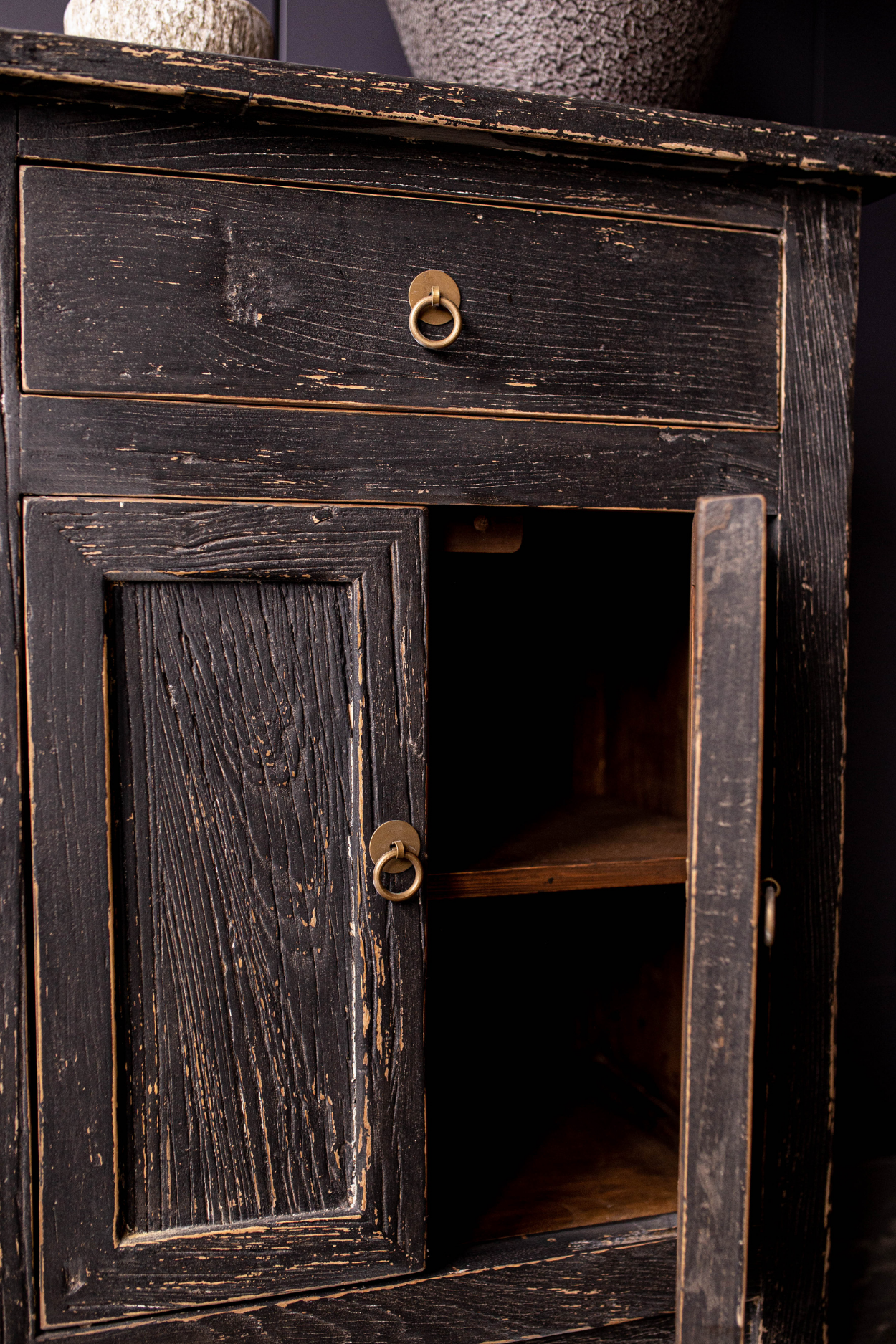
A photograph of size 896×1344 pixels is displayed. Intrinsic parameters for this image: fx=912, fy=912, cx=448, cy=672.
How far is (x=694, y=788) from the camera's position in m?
0.66

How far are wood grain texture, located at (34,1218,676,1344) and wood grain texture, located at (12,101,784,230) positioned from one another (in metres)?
0.88

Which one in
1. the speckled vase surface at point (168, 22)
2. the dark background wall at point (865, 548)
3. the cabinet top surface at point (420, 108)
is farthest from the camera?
the dark background wall at point (865, 548)

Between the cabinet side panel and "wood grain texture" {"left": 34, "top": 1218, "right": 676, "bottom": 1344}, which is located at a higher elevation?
the cabinet side panel

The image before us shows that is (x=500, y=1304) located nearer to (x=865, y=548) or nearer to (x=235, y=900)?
(x=235, y=900)

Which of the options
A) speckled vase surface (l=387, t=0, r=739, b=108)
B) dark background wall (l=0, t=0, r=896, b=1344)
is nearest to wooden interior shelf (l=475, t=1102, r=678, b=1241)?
dark background wall (l=0, t=0, r=896, b=1344)

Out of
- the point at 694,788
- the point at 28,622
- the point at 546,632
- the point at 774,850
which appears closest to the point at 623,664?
the point at 546,632

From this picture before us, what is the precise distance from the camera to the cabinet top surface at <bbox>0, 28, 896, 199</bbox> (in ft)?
2.05

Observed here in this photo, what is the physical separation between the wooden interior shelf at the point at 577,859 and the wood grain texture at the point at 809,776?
12 cm

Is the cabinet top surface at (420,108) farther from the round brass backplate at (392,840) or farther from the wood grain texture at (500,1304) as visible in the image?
the wood grain texture at (500,1304)

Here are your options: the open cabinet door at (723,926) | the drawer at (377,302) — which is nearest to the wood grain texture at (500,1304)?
the open cabinet door at (723,926)

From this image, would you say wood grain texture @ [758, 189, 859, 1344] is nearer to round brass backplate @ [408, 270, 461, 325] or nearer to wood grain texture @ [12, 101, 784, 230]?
wood grain texture @ [12, 101, 784, 230]

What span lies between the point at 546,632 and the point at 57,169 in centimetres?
79

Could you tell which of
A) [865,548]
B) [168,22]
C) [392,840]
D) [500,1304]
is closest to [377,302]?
[168,22]

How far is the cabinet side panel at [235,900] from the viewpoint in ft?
2.30
